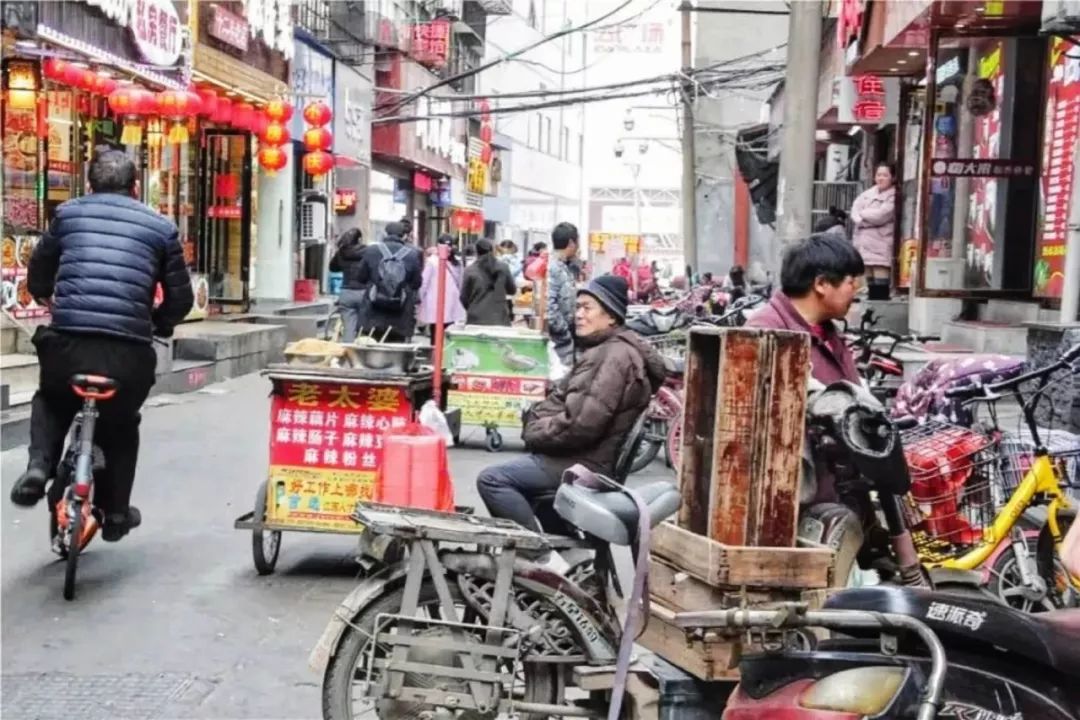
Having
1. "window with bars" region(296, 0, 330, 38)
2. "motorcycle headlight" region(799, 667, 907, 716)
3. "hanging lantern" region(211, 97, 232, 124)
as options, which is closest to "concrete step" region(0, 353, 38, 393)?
"hanging lantern" region(211, 97, 232, 124)

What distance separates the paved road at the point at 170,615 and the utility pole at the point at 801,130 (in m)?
4.19

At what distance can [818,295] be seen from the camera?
4562 millimetres

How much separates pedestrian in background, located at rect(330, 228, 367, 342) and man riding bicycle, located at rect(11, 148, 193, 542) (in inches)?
334

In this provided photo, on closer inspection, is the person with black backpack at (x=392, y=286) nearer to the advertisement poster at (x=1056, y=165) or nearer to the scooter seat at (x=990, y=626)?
the advertisement poster at (x=1056, y=165)

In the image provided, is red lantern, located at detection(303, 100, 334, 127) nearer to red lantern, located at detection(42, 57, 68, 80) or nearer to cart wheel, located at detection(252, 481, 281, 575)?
red lantern, located at detection(42, 57, 68, 80)

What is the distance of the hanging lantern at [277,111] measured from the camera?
19.2 metres

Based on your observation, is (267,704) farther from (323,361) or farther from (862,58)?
(862,58)

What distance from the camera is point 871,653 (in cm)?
304

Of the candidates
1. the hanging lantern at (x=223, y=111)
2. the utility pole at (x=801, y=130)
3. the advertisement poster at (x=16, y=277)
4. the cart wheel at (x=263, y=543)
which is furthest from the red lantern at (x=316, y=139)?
the cart wheel at (x=263, y=543)

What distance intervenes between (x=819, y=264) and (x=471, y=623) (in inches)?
64.3

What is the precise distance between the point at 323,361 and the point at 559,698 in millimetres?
3156

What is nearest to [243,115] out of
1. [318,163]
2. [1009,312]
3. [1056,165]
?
[318,163]

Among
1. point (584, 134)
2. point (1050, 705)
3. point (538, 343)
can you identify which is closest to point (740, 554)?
point (1050, 705)

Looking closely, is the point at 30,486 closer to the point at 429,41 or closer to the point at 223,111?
the point at 223,111
